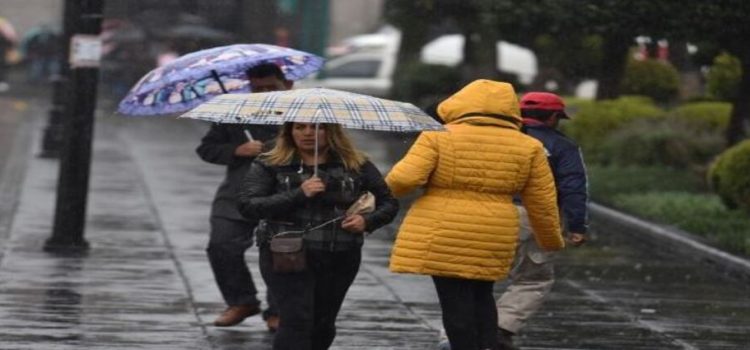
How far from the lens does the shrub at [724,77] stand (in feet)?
78.5

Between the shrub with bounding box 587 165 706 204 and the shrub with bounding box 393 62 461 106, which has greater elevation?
the shrub with bounding box 587 165 706 204

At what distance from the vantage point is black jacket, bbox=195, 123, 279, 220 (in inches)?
426

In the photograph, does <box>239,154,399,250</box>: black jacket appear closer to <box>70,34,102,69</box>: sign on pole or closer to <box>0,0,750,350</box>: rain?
<box>0,0,750,350</box>: rain

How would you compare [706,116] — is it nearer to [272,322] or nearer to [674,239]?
[674,239]

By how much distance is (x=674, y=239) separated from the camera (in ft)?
53.4

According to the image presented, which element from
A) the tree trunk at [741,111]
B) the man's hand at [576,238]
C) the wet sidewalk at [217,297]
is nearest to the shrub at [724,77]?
the tree trunk at [741,111]

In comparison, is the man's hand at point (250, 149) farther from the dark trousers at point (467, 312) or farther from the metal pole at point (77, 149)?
the metal pole at point (77, 149)

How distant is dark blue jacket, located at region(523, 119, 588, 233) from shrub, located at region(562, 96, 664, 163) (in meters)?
13.6

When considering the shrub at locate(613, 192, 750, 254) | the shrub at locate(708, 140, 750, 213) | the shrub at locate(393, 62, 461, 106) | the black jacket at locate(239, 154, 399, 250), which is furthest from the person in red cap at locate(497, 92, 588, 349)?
the shrub at locate(393, 62, 461, 106)

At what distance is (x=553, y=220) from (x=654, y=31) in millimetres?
9940

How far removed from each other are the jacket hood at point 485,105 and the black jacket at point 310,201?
1.68 ft

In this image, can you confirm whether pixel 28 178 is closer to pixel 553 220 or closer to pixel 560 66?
pixel 560 66

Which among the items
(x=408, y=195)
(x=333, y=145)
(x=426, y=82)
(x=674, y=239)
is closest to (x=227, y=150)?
(x=408, y=195)

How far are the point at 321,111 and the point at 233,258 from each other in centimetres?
272
